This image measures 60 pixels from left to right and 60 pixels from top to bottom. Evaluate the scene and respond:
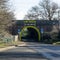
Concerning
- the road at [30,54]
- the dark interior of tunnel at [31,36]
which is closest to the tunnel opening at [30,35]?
the dark interior of tunnel at [31,36]

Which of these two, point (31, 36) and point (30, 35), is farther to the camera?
point (30, 35)

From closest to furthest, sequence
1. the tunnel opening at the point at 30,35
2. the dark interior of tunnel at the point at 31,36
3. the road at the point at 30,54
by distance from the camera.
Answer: the road at the point at 30,54, the tunnel opening at the point at 30,35, the dark interior of tunnel at the point at 31,36

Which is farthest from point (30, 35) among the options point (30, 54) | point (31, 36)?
point (30, 54)

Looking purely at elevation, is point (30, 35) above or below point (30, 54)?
below

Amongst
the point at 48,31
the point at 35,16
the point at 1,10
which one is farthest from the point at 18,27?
the point at 1,10

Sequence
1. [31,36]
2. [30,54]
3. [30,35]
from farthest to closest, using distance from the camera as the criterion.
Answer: [30,35], [31,36], [30,54]

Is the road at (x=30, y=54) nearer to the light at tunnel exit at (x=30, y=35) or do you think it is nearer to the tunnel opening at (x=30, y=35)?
the tunnel opening at (x=30, y=35)

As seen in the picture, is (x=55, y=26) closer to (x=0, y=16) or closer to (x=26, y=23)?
(x=26, y=23)

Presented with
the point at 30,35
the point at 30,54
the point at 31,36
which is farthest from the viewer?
the point at 30,35

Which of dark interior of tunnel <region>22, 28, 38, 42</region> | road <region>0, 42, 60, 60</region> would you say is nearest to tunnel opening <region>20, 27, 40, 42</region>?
dark interior of tunnel <region>22, 28, 38, 42</region>

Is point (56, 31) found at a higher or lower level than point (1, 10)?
lower

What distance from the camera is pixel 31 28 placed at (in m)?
104

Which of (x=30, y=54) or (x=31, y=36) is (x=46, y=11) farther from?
(x=30, y=54)

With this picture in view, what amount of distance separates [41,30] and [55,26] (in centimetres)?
442
